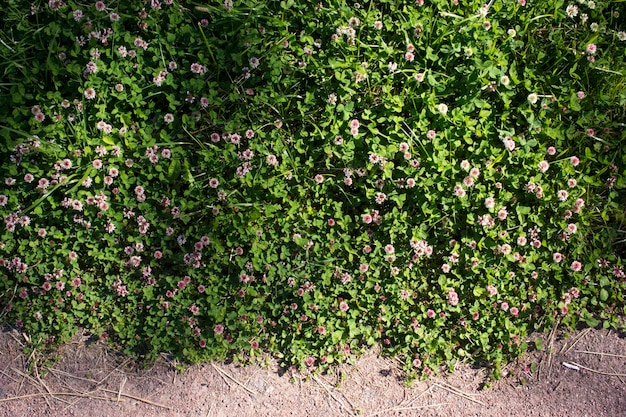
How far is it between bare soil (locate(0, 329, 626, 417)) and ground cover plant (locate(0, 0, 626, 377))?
0.10 m

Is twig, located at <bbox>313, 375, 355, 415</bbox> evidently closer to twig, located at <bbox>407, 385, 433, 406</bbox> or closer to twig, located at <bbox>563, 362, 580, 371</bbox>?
twig, located at <bbox>407, 385, 433, 406</bbox>

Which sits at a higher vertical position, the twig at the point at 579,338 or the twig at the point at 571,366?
the twig at the point at 579,338

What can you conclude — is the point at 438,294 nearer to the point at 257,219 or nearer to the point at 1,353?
the point at 257,219

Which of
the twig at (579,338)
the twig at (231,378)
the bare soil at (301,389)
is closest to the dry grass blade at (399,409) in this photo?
the bare soil at (301,389)

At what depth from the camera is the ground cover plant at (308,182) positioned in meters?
2.67

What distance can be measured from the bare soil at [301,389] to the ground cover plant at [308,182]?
0.10m

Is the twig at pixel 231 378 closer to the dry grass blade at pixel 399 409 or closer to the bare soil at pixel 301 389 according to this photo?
the bare soil at pixel 301 389

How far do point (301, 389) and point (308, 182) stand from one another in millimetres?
996

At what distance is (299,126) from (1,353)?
185 cm

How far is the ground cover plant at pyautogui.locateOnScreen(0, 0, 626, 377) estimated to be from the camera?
2668 mm

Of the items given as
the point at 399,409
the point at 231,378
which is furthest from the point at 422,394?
the point at 231,378

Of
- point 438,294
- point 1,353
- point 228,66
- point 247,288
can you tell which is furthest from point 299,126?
point 1,353

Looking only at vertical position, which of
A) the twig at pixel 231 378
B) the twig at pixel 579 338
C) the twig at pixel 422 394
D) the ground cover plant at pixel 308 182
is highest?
the ground cover plant at pixel 308 182

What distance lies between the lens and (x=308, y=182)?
274cm
